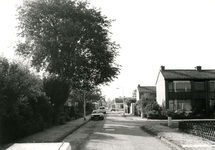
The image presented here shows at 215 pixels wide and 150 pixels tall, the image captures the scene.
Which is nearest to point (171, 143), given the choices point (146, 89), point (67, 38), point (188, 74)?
point (67, 38)

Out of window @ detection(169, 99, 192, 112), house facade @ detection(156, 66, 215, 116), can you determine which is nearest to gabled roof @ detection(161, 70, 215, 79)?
house facade @ detection(156, 66, 215, 116)

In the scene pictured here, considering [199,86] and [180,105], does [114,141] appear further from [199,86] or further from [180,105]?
[199,86]

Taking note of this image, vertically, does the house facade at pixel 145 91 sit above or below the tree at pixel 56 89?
above

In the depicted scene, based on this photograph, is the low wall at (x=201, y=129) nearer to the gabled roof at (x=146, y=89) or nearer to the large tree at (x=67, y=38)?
the large tree at (x=67, y=38)

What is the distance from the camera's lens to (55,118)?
28.0m

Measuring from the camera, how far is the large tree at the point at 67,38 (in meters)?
28.2

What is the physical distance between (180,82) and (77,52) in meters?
23.2

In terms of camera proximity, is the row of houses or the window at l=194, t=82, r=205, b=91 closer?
the row of houses

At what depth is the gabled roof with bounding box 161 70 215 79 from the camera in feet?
156

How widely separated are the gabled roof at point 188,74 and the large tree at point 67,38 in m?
18.6

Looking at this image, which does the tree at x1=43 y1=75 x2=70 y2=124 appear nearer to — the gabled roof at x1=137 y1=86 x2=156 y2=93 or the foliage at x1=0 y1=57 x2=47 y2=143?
the foliage at x1=0 y1=57 x2=47 y2=143

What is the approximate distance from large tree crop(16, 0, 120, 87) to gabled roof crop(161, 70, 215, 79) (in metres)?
18.6

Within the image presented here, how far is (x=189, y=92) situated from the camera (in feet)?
156

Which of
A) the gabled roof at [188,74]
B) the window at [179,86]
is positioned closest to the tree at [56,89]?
the gabled roof at [188,74]
